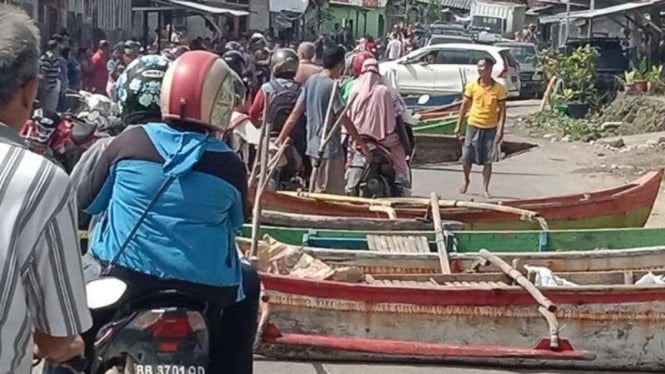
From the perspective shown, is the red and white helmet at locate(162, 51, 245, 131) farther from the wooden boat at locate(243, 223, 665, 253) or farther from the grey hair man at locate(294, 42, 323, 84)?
the grey hair man at locate(294, 42, 323, 84)

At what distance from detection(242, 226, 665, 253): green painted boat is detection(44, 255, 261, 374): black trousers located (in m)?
4.38

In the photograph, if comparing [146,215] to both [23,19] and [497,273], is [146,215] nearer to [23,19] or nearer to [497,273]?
[23,19]

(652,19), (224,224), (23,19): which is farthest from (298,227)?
(652,19)

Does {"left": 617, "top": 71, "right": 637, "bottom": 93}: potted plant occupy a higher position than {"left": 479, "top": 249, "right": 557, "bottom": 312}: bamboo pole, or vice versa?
{"left": 479, "top": 249, "right": 557, "bottom": 312}: bamboo pole

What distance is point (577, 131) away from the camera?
23391 mm

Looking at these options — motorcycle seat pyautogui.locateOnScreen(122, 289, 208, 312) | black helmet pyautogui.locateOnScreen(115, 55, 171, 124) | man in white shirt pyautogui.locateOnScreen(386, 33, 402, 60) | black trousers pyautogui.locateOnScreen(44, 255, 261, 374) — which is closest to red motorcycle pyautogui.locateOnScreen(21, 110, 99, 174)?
black helmet pyautogui.locateOnScreen(115, 55, 171, 124)

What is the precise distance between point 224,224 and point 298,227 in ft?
17.1

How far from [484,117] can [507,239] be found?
5.54 m

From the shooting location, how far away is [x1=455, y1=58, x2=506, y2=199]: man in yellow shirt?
14.3m

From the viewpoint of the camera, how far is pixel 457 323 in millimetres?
7363

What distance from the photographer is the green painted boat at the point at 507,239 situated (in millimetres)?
8812

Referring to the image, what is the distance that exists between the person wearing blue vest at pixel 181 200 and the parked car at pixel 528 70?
94.4ft

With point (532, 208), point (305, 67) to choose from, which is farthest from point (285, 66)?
point (532, 208)

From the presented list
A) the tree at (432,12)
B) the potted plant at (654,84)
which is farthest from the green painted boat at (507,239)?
the tree at (432,12)
